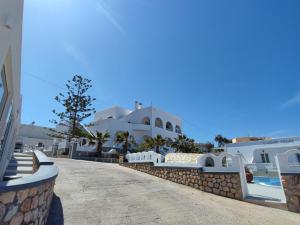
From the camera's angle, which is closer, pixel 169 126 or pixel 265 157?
pixel 265 157

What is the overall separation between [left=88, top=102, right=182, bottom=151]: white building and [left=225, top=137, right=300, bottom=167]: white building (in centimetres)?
1913

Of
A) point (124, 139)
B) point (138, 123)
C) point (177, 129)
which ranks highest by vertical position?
point (177, 129)

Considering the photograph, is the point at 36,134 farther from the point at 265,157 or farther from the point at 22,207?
the point at 22,207

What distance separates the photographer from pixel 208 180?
Result: 25.7 ft

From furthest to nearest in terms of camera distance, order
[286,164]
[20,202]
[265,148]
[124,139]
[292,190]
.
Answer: [124,139] < [265,148] < [286,164] < [292,190] < [20,202]

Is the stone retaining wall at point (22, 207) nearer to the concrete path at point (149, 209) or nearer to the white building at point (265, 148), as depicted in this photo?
the concrete path at point (149, 209)

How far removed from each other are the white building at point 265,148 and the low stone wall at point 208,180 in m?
15.0

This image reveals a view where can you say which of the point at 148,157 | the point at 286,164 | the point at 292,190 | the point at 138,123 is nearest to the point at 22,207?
the point at 292,190

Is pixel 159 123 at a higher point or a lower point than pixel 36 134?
higher

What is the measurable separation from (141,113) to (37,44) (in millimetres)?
32442

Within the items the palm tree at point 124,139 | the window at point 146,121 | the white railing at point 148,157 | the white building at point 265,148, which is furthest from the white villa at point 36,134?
the white building at point 265,148

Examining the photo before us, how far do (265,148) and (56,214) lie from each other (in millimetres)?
23291

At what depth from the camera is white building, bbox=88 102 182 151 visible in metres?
36.7

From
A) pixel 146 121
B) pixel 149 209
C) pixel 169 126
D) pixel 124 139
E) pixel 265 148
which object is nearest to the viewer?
pixel 149 209
